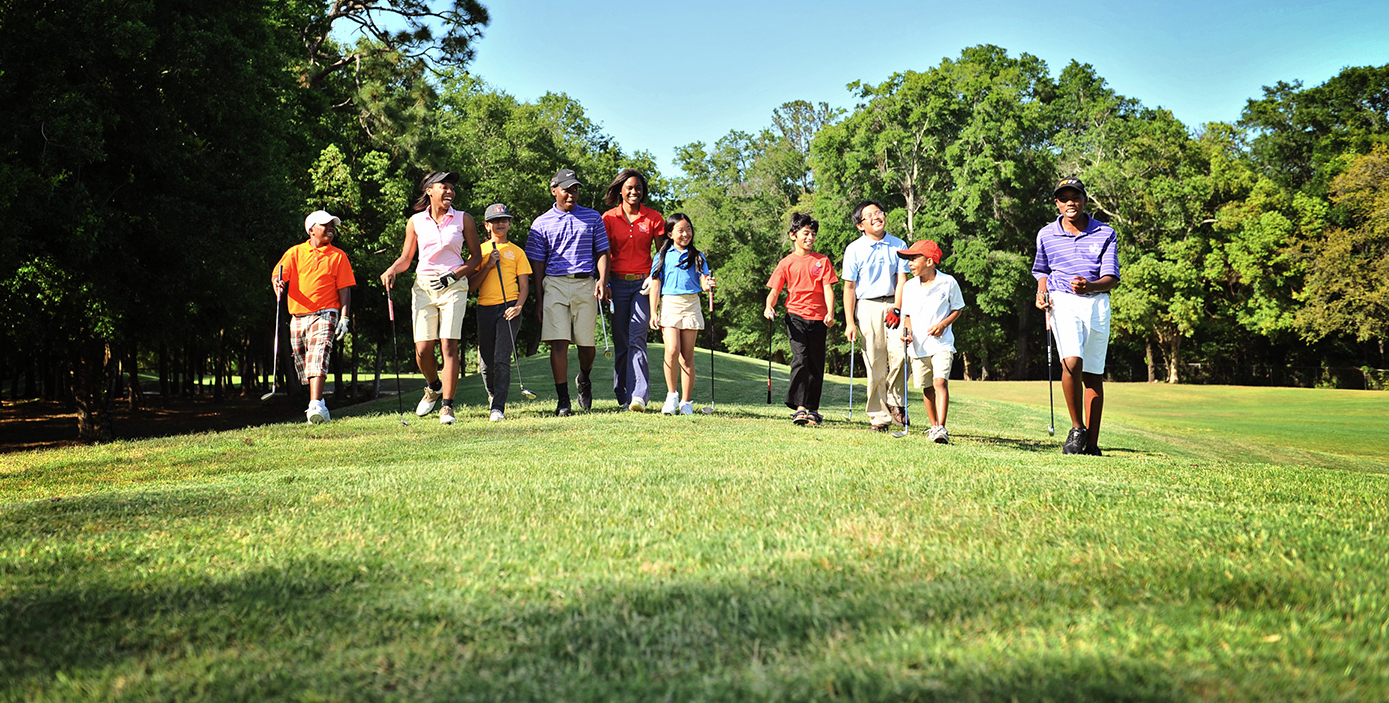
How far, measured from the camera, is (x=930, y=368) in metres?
9.27

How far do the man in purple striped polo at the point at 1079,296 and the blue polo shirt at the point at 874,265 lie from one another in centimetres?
155

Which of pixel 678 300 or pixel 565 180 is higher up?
pixel 565 180

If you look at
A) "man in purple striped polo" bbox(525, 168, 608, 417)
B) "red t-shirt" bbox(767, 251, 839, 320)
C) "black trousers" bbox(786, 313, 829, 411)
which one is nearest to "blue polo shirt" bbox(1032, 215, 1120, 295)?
"red t-shirt" bbox(767, 251, 839, 320)

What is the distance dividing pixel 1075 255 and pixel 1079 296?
40 centimetres

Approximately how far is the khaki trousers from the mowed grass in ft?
12.0

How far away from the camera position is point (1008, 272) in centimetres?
4747

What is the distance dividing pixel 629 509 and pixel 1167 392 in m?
39.1

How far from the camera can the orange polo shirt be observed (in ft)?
34.0

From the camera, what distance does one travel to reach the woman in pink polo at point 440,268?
1025 centimetres

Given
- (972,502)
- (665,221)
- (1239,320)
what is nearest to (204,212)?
(665,221)

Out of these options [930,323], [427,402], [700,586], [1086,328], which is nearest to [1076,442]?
[1086,328]

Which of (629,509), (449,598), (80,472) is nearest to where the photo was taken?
(449,598)

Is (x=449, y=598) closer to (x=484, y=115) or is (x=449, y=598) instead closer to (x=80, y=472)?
(x=80, y=472)

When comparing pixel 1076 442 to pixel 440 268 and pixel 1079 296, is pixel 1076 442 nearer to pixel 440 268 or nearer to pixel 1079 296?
pixel 1079 296
